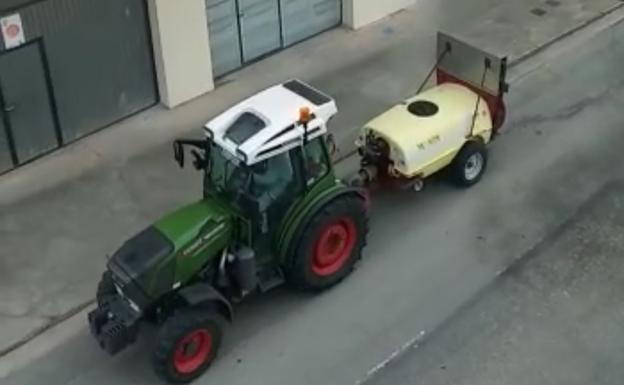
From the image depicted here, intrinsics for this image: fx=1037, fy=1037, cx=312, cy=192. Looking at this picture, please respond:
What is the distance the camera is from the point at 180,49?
1510cm

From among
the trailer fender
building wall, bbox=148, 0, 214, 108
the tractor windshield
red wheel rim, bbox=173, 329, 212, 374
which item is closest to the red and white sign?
building wall, bbox=148, 0, 214, 108

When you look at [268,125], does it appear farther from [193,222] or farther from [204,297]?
[204,297]

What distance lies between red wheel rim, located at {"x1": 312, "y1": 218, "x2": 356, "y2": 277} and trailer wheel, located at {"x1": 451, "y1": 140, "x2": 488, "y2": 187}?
2.05 metres

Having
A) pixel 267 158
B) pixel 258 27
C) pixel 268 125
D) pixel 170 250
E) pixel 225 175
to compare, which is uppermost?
pixel 268 125

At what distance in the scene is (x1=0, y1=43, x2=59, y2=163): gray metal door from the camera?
13.7 metres

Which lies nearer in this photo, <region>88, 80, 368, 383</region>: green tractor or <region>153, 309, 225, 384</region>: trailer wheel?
<region>153, 309, 225, 384</region>: trailer wheel

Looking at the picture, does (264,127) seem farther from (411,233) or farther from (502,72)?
(502,72)

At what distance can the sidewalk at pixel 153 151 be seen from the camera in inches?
483

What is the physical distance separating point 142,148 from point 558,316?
20.6 ft

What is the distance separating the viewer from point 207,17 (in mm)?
15477

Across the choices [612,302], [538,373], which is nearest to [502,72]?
[612,302]

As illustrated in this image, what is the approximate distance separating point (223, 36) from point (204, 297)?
644 cm

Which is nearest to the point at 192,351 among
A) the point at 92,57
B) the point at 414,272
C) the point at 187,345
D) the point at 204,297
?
the point at 187,345

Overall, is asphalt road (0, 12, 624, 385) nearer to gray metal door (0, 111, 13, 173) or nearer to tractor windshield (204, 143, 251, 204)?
tractor windshield (204, 143, 251, 204)
